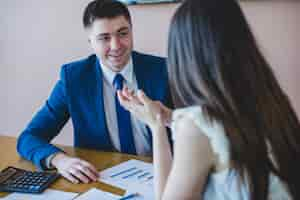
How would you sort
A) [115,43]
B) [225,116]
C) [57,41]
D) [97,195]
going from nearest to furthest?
[225,116] → [97,195] → [115,43] → [57,41]

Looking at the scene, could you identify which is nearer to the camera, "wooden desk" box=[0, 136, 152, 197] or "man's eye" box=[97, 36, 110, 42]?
"wooden desk" box=[0, 136, 152, 197]

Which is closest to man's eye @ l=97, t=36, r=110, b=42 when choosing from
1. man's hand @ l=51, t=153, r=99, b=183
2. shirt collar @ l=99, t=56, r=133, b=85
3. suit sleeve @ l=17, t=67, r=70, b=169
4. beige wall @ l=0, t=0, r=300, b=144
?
shirt collar @ l=99, t=56, r=133, b=85

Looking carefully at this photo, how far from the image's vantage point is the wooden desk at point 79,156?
1.27 meters

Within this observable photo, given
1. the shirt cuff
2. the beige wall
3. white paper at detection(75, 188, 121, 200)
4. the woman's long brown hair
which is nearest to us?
the woman's long brown hair

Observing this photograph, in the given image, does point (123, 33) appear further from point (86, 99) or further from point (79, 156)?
point (79, 156)

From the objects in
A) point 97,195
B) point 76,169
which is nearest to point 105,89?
point 76,169

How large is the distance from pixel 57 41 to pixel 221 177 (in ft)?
5.89

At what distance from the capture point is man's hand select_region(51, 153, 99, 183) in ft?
4.33

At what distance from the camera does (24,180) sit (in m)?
1.32

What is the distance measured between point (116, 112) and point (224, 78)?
845mm

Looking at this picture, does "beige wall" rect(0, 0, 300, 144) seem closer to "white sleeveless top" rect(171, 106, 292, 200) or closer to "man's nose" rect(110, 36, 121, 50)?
"man's nose" rect(110, 36, 121, 50)

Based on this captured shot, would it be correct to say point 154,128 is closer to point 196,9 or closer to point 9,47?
point 196,9

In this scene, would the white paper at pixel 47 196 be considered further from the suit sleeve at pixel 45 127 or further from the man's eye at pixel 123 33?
the man's eye at pixel 123 33

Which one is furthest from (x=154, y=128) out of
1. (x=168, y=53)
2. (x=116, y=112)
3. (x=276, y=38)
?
(x=276, y=38)
